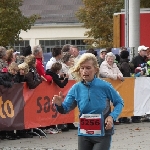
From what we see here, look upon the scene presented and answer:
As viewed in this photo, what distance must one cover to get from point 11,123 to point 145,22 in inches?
621

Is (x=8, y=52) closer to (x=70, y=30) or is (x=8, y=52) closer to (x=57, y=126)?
(x=57, y=126)

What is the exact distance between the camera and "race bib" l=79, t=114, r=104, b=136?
7.91 meters

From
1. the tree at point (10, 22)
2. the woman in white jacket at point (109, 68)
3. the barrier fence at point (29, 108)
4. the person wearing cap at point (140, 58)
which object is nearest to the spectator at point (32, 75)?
the barrier fence at point (29, 108)

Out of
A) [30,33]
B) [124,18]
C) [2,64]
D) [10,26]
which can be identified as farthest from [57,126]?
[30,33]

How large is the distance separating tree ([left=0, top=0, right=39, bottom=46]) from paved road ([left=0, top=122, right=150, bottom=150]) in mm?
30881

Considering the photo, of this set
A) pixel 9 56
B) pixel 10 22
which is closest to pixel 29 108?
pixel 9 56

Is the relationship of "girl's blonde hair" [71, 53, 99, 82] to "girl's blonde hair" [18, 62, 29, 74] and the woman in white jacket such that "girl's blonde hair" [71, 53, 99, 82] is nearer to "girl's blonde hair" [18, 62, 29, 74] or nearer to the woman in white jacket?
"girl's blonde hair" [18, 62, 29, 74]

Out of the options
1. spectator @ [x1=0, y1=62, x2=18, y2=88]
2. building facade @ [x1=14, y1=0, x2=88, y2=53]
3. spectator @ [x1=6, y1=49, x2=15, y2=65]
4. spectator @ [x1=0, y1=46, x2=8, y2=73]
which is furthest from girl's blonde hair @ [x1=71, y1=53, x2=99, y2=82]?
building facade @ [x1=14, y1=0, x2=88, y2=53]

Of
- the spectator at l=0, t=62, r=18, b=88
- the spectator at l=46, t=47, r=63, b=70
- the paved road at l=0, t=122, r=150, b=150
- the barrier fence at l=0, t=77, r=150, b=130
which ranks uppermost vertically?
the spectator at l=46, t=47, r=63, b=70

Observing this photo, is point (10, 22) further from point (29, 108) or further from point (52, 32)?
point (29, 108)

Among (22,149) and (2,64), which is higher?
(2,64)

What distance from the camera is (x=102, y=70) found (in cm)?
1580

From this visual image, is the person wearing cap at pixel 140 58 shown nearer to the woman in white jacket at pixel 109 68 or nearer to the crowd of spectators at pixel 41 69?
the crowd of spectators at pixel 41 69

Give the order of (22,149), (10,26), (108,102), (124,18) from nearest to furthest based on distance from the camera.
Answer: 1. (108,102)
2. (22,149)
3. (124,18)
4. (10,26)
